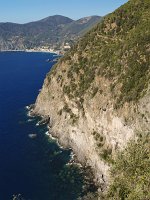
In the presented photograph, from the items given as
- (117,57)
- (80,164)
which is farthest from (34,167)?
(117,57)

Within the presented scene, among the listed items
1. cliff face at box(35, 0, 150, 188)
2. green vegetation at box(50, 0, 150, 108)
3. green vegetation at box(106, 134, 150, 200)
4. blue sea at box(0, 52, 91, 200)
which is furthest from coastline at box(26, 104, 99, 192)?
green vegetation at box(106, 134, 150, 200)

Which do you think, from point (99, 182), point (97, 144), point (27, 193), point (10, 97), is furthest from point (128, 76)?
point (10, 97)

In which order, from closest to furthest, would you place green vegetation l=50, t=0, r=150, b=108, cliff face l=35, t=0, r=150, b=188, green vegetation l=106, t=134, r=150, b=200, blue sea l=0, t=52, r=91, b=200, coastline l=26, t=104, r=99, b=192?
green vegetation l=106, t=134, r=150, b=200
blue sea l=0, t=52, r=91, b=200
coastline l=26, t=104, r=99, b=192
cliff face l=35, t=0, r=150, b=188
green vegetation l=50, t=0, r=150, b=108

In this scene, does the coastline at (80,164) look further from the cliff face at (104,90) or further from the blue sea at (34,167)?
the cliff face at (104,90)

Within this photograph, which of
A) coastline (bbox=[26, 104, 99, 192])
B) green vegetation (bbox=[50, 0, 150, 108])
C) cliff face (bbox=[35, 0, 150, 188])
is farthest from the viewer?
green vegetation (bbox=[50, 0, 150, 108])

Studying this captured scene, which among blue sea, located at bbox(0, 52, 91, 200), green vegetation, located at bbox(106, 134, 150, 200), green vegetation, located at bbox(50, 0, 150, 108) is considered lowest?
blue sea, located at bbox(0, 52, 91, 200)

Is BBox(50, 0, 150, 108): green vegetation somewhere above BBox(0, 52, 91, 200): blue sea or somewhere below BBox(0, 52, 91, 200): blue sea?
above

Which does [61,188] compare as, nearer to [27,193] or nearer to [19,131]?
[27,193]

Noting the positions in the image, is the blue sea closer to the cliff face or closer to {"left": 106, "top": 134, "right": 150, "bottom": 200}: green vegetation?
the cliff face
